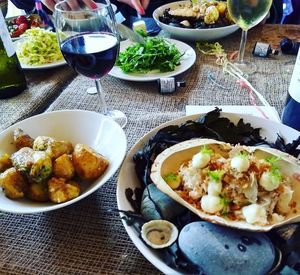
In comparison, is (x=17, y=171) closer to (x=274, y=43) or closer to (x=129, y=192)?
(x=129, y=192)

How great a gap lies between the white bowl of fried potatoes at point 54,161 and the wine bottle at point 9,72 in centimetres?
26

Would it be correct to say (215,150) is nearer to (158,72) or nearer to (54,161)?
(54,161)

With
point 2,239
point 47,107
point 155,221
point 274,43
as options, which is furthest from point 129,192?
point 274,43

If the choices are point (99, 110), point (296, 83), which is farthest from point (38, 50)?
point (296, 83)

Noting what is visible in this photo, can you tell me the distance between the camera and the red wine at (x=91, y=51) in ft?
1.95

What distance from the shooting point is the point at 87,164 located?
1.56 ft

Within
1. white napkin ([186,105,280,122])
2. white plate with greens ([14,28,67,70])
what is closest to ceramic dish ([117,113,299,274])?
white napkin ([186,105,280,122])

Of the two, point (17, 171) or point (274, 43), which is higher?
point (17, 171)

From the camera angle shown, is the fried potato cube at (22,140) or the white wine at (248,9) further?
the white wine at (248,9)

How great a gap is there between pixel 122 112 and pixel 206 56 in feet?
1.18

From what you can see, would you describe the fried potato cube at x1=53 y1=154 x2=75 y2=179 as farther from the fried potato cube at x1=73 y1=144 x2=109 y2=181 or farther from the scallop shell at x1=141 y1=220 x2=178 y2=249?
the scallop shell at x1=141 y1=220 x2=178 y2=249

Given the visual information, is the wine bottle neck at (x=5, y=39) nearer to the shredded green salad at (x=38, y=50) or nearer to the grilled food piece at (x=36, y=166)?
the shredded green salad at (x=38, y=50)

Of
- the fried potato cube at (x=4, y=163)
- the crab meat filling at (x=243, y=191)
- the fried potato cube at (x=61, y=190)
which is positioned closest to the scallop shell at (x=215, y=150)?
the crab meat filling at (x=243, y=191)

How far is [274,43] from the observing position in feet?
3.22
